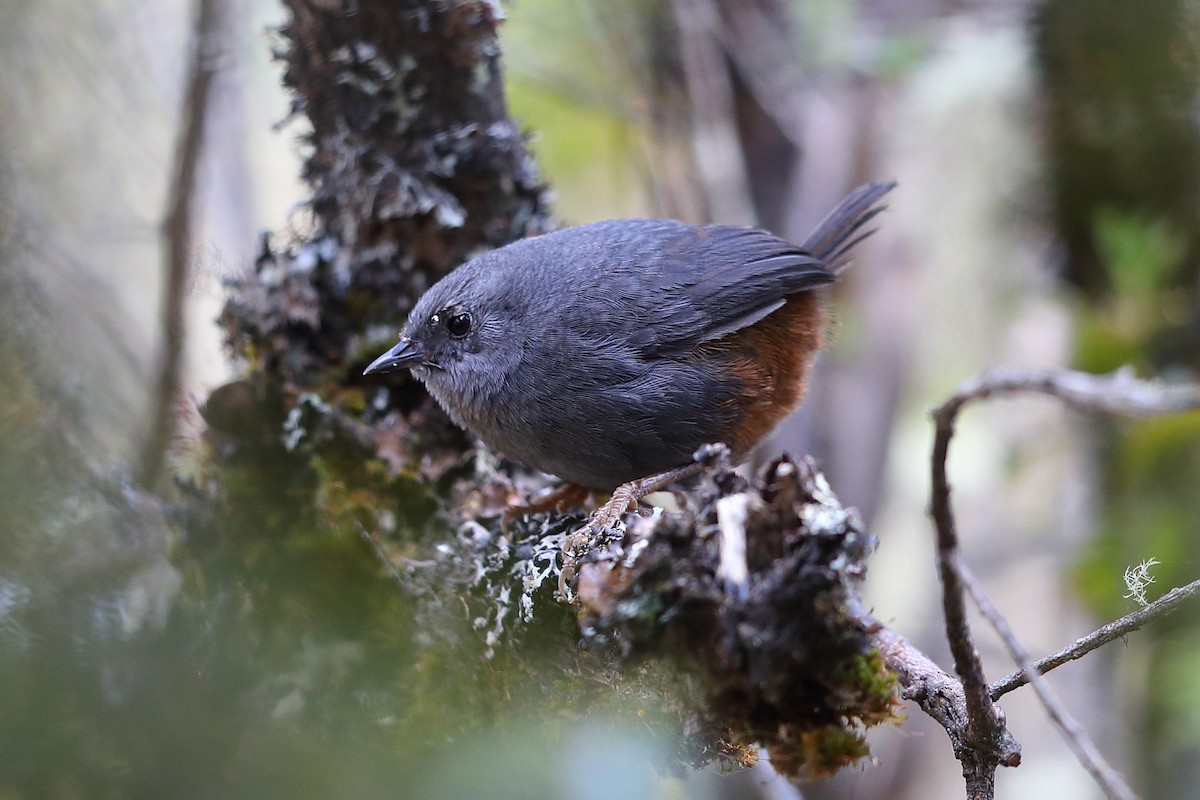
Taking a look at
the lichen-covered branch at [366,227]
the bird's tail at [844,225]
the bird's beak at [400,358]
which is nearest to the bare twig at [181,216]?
the lichen-covered branch at [366,227]

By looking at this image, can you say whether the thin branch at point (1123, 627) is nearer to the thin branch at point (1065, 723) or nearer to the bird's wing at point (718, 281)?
the thin branch at point (1065, 723)

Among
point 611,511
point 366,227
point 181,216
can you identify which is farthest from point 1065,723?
point 181,216

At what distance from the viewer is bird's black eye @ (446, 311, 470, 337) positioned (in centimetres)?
276

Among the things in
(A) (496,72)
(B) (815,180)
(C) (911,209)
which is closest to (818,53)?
(B) (815,180)

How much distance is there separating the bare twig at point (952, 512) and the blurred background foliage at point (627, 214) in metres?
0.59

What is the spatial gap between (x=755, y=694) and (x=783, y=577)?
0.68 ft

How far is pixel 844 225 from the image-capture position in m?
3.29

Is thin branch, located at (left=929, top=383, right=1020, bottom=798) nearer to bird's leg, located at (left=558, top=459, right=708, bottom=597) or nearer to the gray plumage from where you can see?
bird's leg, located at (left=558, top=459, right=708, bottom=597)

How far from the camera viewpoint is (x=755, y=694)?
148cm

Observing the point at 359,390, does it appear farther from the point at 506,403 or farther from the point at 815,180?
the point at 815,180

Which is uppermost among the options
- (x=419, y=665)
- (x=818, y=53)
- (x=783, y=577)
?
(x=818, y=53)

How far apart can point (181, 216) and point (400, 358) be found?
1236mm

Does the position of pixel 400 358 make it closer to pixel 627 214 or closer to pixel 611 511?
pixel 611 511

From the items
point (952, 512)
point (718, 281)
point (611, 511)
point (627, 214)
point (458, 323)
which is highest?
point (627, 214)
